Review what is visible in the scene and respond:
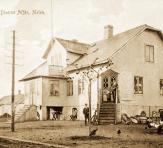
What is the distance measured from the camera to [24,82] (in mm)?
34281

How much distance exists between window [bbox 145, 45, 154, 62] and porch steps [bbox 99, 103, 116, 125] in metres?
5.13

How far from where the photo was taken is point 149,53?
90.4 ft

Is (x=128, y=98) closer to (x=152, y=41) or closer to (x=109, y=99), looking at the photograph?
(x=109, y=99)

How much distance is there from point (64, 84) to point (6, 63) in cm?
1185

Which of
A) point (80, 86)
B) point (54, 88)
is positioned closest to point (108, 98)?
point (80, 86)

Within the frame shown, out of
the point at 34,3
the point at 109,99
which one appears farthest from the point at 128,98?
the point at 34,3

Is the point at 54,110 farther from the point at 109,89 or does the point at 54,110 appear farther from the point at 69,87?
the point at 109,89

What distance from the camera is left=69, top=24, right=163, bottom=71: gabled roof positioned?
26.2 metres

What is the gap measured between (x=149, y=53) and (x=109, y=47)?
321 cm

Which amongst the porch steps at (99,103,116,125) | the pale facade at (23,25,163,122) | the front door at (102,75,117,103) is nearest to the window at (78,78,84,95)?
the pale facade at (23,25,163,122)

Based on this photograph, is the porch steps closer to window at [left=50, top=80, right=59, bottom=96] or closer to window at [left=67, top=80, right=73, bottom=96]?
window at [left=67, top=80, right=73, bottom=96]

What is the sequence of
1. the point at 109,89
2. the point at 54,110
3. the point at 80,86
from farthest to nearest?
the point at 54,110 → the point at 80,86 → the point at 109,89

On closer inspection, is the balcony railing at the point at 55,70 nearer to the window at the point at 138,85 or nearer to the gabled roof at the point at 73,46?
the gabled roof at the point at 73,46

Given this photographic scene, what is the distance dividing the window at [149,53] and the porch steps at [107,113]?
16.8 feet
